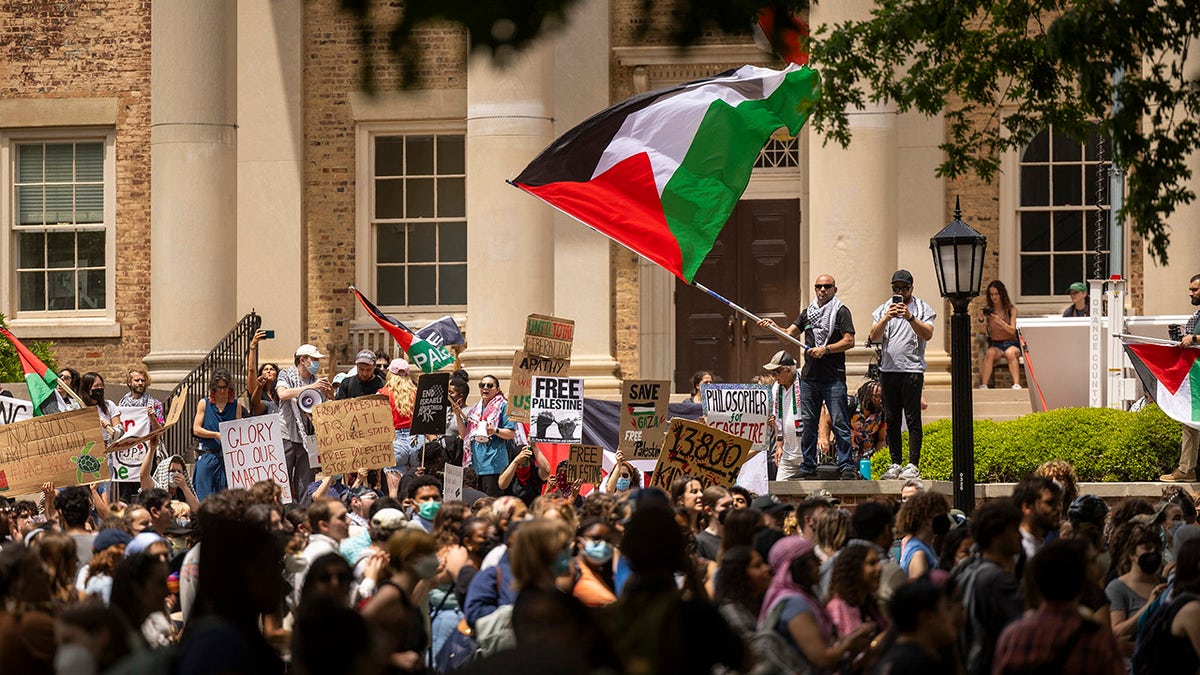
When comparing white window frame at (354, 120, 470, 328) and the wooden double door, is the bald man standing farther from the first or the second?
white window frame at (354, 120, 470, 328)

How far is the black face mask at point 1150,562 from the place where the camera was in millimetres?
9180

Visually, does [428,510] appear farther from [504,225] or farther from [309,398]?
[504,225]

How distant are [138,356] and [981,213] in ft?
35.5

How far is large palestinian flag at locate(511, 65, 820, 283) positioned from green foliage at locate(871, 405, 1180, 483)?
10.7 feet

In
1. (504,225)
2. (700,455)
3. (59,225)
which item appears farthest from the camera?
(59,225)

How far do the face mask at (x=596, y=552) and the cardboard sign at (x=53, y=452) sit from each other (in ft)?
23.3

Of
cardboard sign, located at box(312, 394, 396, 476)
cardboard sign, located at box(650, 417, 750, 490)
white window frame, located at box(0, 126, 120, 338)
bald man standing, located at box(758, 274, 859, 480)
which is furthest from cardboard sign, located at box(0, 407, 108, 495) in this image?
white window frame, located at box(0, 126, 120, 338)

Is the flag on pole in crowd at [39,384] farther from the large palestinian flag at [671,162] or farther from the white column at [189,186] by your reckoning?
the large palestinian flag at [671,162]

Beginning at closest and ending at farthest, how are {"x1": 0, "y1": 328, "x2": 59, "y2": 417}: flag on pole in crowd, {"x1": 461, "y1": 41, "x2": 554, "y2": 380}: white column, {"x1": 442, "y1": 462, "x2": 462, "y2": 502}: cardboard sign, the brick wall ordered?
{"x1": 442, "y1": 462, "x2": 462, "y2": 502}: cardboard sign < {"x1": 0, "y1": 328, "x2": 59, "y2": 417}: flag on pole in crowd < {"x1": 461, "y1": 41, "x2": 554, "y2": 380}: white column < the brick wall

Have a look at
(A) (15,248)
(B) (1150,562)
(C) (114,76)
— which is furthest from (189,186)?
(B) (1150,562)

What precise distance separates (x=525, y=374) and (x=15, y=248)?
1169 cm

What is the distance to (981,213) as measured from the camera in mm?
23422

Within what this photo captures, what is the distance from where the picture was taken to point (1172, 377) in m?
16.9

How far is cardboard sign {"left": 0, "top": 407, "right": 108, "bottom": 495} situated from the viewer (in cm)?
1491
